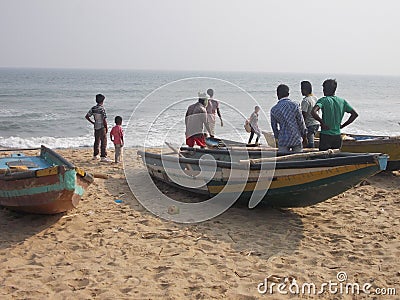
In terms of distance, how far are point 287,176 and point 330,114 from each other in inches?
51.4

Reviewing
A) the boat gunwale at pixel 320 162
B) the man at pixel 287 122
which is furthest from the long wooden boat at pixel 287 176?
the man at pixel 287 122

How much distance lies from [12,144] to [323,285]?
14.9 metres

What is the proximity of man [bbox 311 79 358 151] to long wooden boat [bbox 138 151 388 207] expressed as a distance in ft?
1.83

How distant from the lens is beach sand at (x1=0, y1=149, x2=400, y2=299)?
14.7 ft

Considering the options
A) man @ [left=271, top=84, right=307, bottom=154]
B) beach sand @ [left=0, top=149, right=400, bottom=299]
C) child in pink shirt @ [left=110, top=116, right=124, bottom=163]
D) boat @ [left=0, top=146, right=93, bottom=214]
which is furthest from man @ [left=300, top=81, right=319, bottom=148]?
child in pink shirt @ [left=110, top=116, right=124, bottom=163]

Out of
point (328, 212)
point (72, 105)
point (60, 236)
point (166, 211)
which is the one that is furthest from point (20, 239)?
point (72, 105)

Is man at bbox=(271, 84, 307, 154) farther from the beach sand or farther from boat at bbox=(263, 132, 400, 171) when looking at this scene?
boat at bbox=(263, 132, 400, 171)

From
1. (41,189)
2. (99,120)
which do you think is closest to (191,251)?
(41,189)

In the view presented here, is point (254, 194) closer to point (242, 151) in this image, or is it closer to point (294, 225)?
point (294, 225)

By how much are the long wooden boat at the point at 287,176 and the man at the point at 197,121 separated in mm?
1251

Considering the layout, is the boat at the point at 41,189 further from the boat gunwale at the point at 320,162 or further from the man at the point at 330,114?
the man at the point at 330,114

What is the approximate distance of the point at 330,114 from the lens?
6609 millimetres

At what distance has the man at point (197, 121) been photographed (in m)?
8.33

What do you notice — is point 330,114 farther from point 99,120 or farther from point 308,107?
point 99,120
